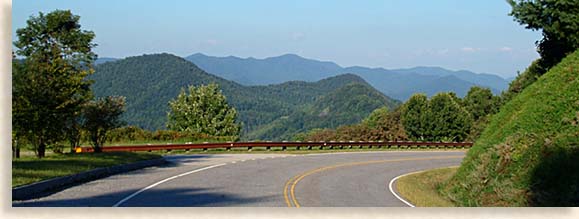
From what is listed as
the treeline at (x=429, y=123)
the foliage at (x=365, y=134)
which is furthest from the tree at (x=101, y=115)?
the treeline at (x=429, y=123)

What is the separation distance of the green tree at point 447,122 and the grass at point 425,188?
62.2 metres

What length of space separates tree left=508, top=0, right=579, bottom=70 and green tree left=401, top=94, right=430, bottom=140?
6484 centimetres

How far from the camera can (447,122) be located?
96.0 m

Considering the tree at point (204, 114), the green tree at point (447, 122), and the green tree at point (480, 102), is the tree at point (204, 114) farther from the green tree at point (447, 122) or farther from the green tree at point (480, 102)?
the green tree at point (480, 102)

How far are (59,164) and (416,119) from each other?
76.8 metres

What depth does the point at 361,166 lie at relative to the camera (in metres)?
34.9

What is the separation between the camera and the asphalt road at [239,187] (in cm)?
1850

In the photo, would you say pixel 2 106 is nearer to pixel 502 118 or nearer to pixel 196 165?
pixel 196 165

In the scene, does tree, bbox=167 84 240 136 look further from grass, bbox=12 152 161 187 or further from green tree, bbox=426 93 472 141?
grass, bbox=12 152 161 187

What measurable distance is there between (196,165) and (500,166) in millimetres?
14415

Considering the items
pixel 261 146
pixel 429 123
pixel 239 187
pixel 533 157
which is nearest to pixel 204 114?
pixel 429 123

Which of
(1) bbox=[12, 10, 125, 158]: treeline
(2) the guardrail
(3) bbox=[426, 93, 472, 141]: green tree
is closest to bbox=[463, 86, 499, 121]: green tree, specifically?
(3) bbox=[426, 93, 472, 141]: green tree

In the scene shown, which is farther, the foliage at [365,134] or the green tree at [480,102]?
the green tree at [480,102]

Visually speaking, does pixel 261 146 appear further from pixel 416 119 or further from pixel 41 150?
pixel 416 119
